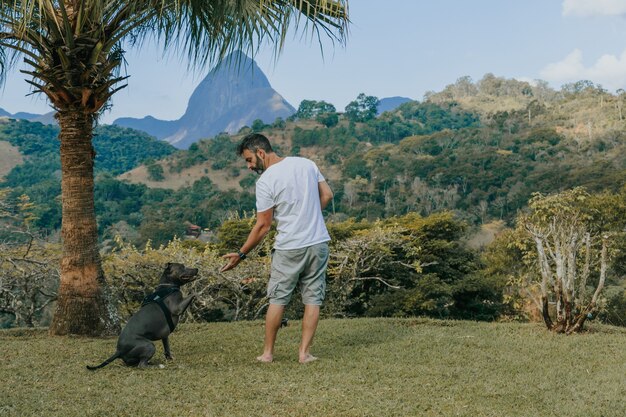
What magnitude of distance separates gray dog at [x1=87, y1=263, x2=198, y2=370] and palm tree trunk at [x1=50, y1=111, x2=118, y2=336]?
79.5 inches

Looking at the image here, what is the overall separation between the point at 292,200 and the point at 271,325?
104 centimetres

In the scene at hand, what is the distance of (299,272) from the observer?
550 centimetres

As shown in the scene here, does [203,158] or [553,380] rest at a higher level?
[203,158]

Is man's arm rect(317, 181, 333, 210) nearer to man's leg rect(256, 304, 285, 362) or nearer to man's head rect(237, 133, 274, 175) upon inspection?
man's head rect(237, 133, 274, 175)

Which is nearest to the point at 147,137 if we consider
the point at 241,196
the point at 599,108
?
the point at 241,196

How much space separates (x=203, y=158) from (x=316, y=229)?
9370cm

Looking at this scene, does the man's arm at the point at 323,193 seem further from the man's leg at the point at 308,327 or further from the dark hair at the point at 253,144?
the man's leg at the point at 308,327

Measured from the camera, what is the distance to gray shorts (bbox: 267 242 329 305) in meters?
5.48

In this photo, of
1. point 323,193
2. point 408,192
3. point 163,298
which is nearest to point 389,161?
point 408,192

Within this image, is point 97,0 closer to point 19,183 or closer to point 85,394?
point 85,394

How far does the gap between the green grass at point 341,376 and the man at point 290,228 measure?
0.49 meters

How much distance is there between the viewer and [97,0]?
6320 mm

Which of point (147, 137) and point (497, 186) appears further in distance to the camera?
point (147, 137)

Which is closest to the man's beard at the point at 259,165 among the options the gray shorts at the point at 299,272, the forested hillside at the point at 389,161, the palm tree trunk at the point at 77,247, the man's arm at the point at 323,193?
the man's arm at the point at 323,193
